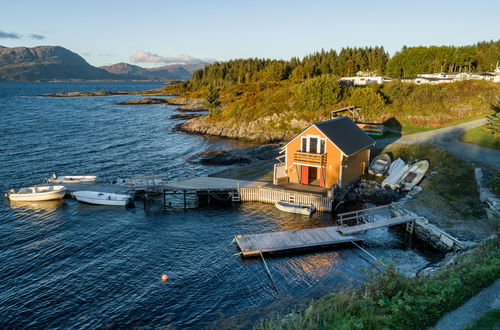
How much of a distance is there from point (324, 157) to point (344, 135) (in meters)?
4.66

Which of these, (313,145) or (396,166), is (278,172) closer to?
(313,145)

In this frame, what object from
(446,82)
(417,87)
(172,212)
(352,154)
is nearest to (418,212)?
(352,154)

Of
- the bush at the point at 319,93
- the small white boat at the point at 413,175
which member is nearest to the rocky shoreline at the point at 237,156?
the bush at the point at 319,93

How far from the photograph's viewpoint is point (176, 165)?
53750 millimetres

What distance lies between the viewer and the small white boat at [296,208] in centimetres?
3203

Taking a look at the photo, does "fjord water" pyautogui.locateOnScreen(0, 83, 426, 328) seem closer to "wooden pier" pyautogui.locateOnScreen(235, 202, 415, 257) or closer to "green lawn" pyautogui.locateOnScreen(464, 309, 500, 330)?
"wooden pier" pyautogui.locateOnScreen(235, 202, 415, 257)

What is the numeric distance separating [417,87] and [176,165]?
2153 inches

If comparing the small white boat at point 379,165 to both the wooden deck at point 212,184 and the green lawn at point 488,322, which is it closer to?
the wooden deck at point 212,184

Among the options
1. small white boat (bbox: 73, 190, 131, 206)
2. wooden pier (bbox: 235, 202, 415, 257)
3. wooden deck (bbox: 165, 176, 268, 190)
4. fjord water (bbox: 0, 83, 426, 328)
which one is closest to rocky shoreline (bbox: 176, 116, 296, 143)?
wooden deck (bbox: 165, 176, 268, 190)

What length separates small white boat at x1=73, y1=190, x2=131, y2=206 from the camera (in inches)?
1400

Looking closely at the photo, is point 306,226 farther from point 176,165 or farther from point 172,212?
point 176,165

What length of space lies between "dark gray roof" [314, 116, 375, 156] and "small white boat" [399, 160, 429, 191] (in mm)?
5392

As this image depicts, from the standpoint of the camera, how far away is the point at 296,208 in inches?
1275

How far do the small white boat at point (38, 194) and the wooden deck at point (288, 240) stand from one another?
927 inches
